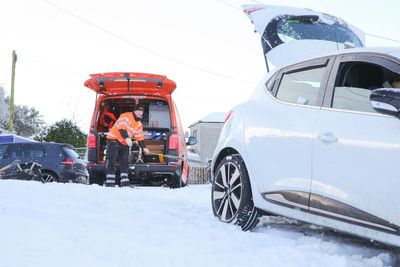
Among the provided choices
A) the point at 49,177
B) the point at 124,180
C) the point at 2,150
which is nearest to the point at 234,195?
the point at 124,180

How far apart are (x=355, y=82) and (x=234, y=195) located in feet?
5.12

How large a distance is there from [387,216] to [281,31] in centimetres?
755

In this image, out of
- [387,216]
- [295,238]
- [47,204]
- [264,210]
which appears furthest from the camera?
[47,204]

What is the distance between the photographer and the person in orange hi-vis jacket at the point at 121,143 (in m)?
8.58

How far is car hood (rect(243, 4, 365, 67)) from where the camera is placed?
9.46 m

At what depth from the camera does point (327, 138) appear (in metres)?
3.49

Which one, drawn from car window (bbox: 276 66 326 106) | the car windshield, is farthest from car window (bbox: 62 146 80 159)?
car window (bbox: 276 66 326 106)

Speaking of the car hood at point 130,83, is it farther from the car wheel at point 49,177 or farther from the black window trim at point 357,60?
the black window trim at point 357,60

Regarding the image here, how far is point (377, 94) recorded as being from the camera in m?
2.96

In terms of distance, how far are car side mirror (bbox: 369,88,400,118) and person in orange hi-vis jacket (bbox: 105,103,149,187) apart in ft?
19.7

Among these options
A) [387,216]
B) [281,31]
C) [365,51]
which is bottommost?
[387,216]

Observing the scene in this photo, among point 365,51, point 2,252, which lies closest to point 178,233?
point 2,252

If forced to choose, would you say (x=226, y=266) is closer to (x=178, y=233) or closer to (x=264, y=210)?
(x=178, y=233)

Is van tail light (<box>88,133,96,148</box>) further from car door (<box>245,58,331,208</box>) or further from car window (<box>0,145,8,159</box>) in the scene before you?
car door (<box>245,58,331,208</box>)
